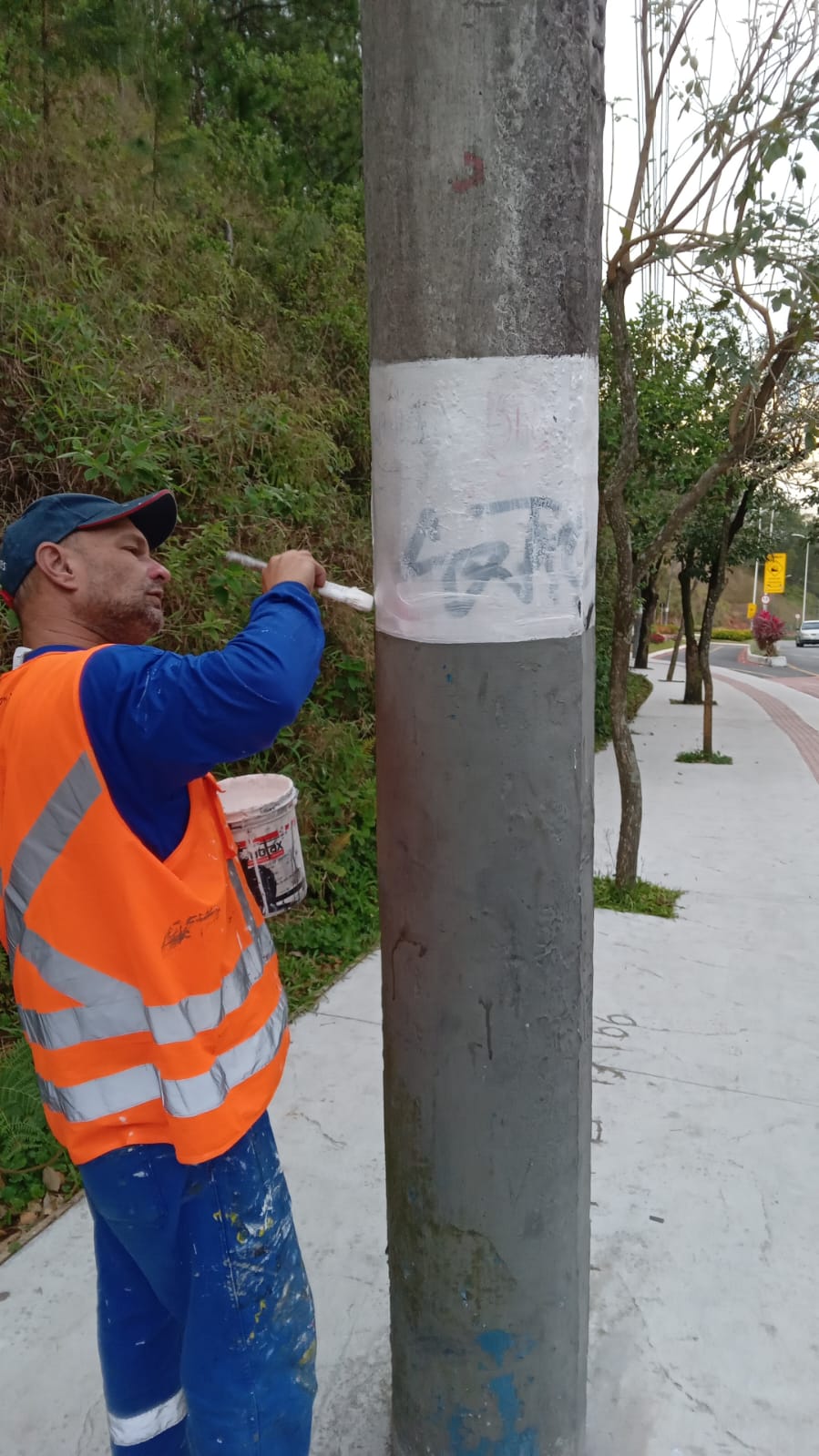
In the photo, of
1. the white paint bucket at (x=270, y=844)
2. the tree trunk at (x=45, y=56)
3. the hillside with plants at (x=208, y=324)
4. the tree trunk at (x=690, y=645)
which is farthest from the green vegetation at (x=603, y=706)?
the tree trunk at (x=45, y=56)

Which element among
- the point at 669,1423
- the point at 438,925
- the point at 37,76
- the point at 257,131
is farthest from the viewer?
the point at 257,131

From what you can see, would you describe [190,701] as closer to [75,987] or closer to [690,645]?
[75,987]

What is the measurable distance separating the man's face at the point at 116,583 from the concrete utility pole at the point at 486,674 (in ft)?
1.49

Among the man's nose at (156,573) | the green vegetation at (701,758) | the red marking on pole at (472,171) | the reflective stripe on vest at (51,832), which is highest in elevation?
the red marking on pole at (472,171)

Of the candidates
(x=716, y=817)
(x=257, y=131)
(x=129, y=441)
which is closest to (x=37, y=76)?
(x=257, y=131)

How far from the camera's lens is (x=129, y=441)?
4812mm

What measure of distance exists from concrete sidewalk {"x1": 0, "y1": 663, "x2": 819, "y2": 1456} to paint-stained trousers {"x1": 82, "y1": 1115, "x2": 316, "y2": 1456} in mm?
581

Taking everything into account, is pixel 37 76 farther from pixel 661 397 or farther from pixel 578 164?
pixel 578 164

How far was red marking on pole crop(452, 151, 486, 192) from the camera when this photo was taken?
1.33m

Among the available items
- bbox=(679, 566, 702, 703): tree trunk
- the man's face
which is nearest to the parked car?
bbox=(679, 566, 702, 703): tree trunk

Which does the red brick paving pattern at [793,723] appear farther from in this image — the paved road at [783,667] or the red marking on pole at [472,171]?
the red marking on pole at [472,171]

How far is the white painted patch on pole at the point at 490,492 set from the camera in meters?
1.37

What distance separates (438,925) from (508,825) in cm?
20

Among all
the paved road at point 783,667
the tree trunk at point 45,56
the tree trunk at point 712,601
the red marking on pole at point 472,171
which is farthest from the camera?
the paved road at point 783,667
